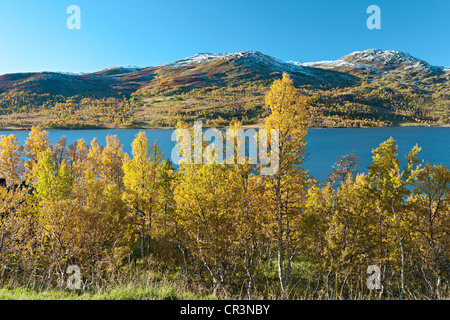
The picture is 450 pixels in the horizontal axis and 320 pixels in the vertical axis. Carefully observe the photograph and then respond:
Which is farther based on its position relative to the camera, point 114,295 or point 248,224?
point 248,224

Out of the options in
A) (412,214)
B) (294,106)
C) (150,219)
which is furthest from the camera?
(150,219)

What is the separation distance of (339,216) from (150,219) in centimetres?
1835

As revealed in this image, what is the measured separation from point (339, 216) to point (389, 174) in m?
5.48

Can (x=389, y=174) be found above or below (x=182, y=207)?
above

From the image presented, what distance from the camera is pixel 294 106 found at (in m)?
16.3

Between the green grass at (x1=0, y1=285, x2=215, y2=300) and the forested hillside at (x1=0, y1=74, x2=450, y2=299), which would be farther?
the forested hillside at (x1=0, y1=74, x2=450, y2=299)

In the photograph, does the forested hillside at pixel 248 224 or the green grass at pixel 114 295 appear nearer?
the green grass at pixel 114 295

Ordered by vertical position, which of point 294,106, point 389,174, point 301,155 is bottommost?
point 389,174

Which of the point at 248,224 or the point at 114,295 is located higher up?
the point at 114,295
